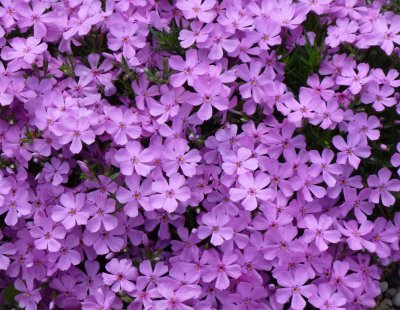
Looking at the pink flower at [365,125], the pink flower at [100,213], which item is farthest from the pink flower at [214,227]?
the pink flower at [365,125]

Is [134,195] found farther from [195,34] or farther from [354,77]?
[354,77]

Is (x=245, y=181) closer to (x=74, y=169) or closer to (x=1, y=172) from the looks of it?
(x=74, y=169)

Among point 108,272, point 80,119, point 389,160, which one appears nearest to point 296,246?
point 389,160

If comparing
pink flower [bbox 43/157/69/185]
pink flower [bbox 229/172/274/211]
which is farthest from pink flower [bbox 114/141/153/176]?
pink flower [bbox 229/172/274/211]

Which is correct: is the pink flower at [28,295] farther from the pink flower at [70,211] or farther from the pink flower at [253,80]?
the pink flower at [253,80]

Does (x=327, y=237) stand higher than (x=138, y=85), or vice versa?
(x=138, y=85)

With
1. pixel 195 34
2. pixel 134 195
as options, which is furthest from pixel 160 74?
pixel 134 195
